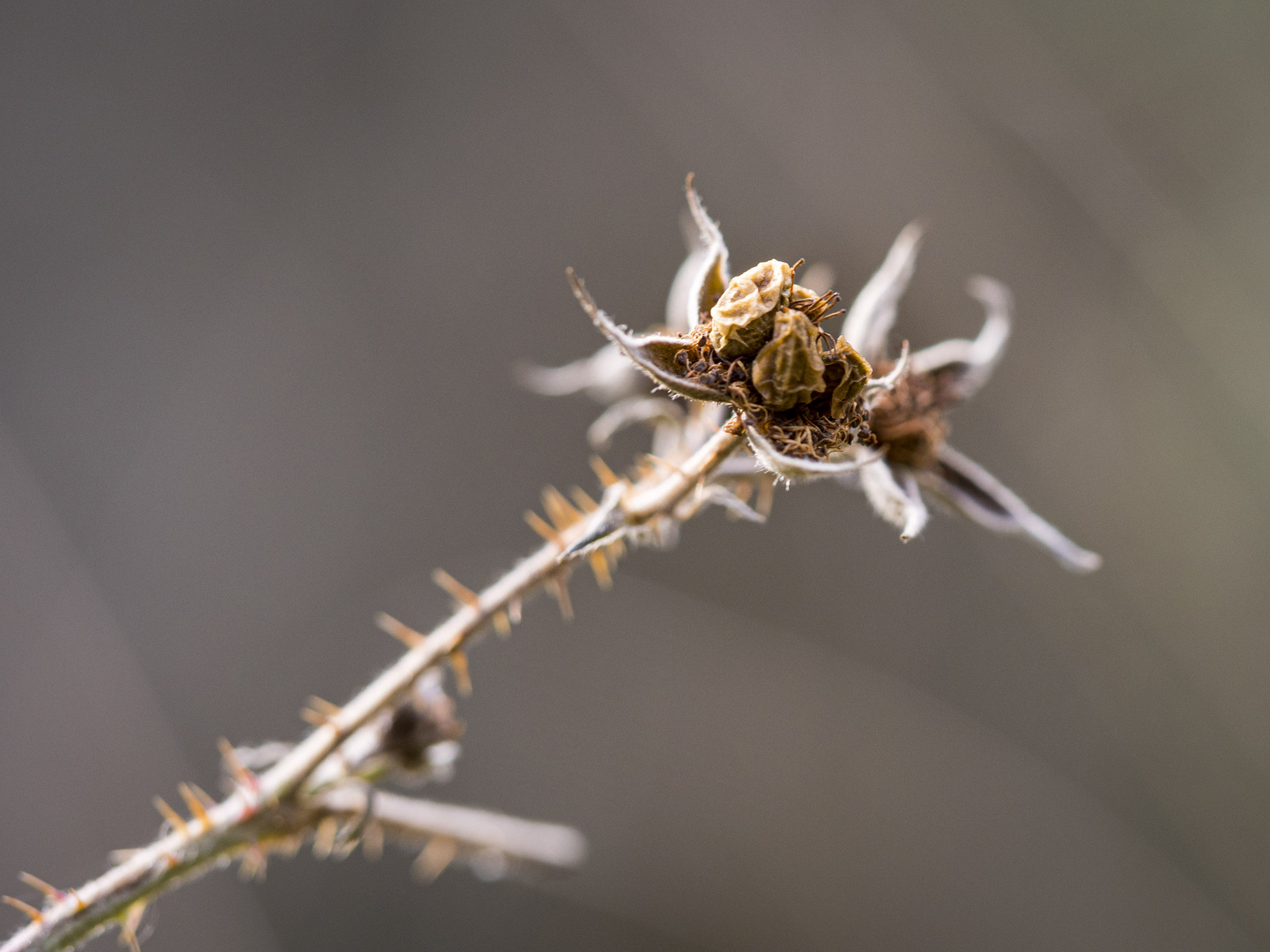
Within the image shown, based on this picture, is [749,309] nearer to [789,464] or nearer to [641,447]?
[789,464]

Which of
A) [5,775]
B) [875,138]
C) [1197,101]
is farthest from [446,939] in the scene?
[1197,101]

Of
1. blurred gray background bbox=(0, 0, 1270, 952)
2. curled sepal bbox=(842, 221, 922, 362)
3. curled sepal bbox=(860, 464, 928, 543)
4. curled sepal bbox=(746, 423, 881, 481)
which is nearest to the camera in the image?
curled sepal bbox=(746, 423, 881, 481)

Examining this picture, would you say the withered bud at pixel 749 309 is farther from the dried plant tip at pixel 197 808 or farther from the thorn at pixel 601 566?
the dried plant tip at pixel 197 808

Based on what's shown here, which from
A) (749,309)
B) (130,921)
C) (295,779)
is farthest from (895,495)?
(130,921)

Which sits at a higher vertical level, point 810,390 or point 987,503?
point 987,503

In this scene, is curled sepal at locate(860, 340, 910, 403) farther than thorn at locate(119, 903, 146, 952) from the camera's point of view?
No

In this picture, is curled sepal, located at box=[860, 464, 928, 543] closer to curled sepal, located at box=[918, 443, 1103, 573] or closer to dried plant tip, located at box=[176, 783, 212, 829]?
curled sepal, located at box=[918, 443, 1103, 573]

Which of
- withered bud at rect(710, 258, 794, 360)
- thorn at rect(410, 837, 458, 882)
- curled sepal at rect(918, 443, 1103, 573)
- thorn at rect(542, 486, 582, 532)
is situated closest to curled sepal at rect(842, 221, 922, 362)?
curled sepal at rect(918, 443, 1103, 573)

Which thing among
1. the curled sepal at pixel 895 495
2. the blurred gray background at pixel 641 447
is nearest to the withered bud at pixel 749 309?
the curled sepal at pixel 895 495
